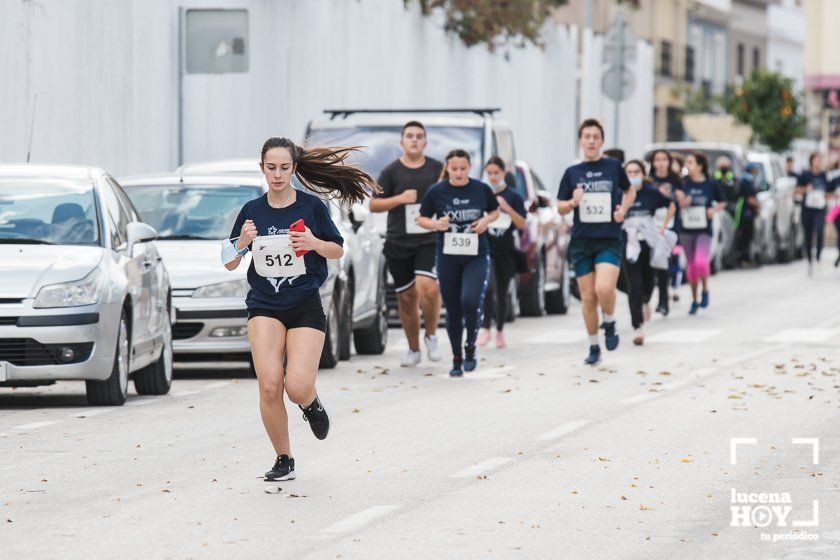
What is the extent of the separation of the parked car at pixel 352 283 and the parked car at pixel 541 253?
3899 mm

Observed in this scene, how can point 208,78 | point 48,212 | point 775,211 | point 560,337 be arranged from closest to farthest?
point 48,212 < point 560,337 < point 208,78 < point 775,211

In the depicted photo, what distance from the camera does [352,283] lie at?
1862cm

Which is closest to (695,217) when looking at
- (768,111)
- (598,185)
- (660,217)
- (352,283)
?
(660,217)

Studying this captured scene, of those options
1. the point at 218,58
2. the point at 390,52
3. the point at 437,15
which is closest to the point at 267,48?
the point at 218,58

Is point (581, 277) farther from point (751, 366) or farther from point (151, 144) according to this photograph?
point (151, 144)

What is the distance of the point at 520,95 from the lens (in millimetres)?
40875

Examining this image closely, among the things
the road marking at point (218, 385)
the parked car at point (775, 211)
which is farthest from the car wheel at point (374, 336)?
the parked car at point (775, 211)

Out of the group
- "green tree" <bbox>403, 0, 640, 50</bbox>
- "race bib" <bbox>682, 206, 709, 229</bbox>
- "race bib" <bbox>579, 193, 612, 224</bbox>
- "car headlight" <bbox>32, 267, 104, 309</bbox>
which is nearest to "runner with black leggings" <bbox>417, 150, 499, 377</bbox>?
"race bib" <bbox>579, 193, 612, 224</bbox>

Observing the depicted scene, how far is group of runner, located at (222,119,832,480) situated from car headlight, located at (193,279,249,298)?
2.71 ft

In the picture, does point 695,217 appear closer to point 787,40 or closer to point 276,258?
point 276,258

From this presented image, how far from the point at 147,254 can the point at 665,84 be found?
5135 centimetres

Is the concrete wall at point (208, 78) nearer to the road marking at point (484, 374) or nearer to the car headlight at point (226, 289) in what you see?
the car headlight at point (226, 289)

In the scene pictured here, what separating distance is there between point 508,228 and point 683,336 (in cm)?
218

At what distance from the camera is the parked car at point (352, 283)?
58.5ft
